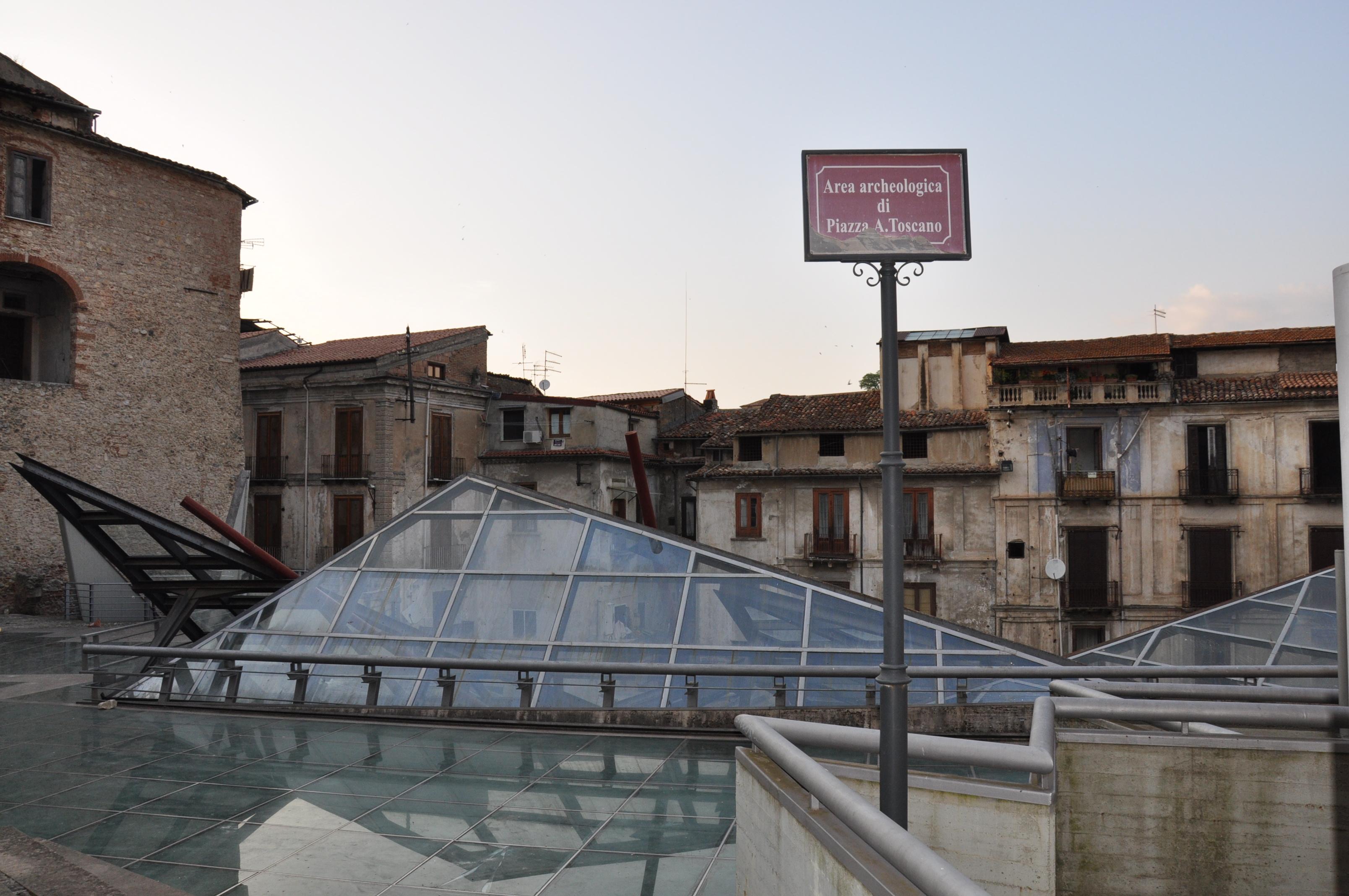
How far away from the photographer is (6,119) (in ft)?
88.2

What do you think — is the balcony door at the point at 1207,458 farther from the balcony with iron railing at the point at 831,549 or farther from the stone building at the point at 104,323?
the stone building at the point at 104,323

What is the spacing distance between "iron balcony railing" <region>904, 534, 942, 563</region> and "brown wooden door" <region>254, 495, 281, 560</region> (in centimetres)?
2642

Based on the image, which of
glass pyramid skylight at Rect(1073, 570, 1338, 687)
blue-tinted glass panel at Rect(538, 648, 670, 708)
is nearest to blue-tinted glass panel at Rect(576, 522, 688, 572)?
blue-tinted glass panel at Rect(538, 648, 670, 708)

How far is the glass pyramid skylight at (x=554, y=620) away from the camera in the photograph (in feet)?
32.8

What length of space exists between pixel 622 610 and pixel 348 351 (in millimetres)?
33403

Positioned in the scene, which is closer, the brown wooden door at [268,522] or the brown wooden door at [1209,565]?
the brown wooden door at [1209,565]

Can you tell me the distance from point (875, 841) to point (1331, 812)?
458cm

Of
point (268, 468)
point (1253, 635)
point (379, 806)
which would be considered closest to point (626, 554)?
point (379, 806)

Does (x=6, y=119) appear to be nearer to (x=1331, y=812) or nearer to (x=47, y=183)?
(x=47, y=183)

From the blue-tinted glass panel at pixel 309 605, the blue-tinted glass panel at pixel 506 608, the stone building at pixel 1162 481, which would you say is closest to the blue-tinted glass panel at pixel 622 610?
the blue-tinted glass panel at pixel 506 608

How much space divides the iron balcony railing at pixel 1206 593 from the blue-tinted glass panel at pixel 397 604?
88.5 ft

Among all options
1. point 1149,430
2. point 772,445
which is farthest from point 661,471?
point 1149,430

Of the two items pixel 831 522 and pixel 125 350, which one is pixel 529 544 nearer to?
pixel 831 522

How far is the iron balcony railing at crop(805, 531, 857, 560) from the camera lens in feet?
110
